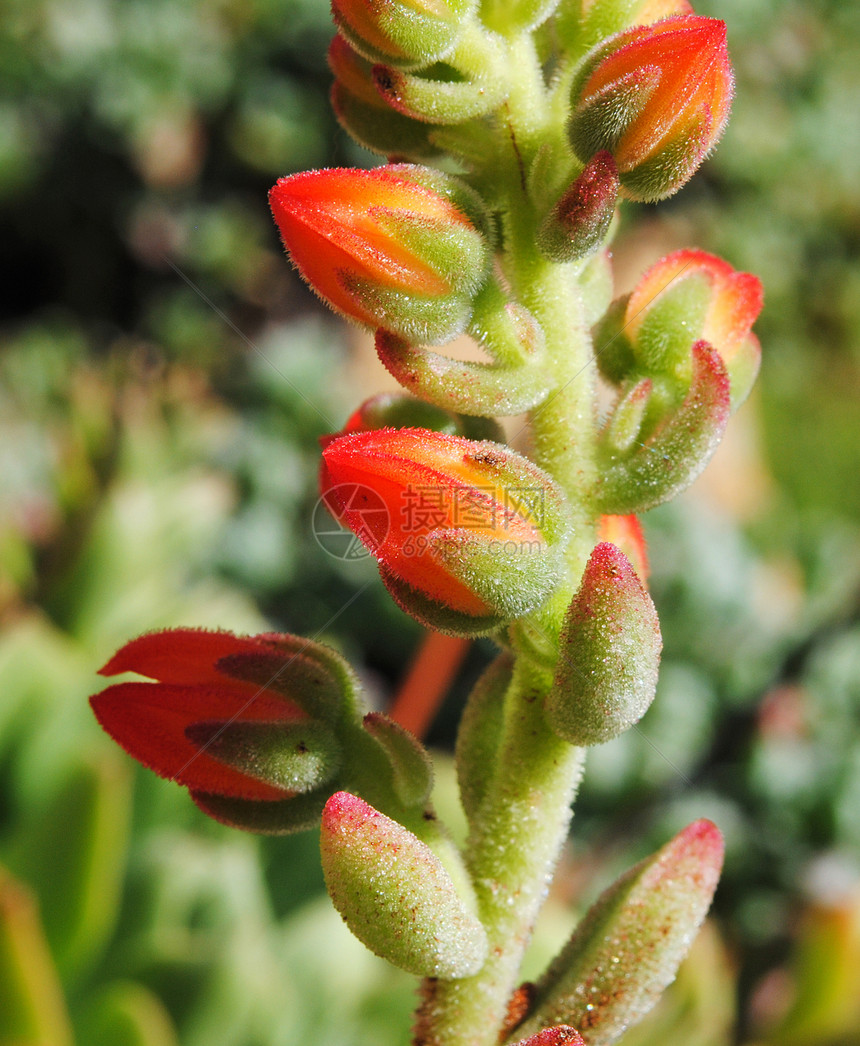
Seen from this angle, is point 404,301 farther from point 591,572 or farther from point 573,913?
point 573,913

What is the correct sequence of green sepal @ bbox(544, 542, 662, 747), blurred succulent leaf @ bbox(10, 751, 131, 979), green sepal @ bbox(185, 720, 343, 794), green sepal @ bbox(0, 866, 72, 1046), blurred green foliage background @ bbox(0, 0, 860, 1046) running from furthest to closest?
blurred green foliage background @ bbox(0, 0, 860, 1046) < blurred succulent leaf @ bbox(10, 751, 131, 979) < green sepal @ bbox(0, 866, 72, 1046) < green sepal @ bbox(185, 720, 343, 794) < green sepal @ bbox(544, 542, 662, 747)

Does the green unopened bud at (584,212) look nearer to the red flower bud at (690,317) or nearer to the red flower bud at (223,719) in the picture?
the red flower bud at (690,317)

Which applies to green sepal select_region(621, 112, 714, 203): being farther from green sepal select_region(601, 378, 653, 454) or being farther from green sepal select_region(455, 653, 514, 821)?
green sepal select_region(455, 653, 514, 821)

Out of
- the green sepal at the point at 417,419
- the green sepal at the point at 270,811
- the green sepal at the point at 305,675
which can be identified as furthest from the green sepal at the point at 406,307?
the green sepal at the point at 270,811

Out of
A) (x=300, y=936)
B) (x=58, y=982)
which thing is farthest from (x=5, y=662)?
(x=300, y=936)

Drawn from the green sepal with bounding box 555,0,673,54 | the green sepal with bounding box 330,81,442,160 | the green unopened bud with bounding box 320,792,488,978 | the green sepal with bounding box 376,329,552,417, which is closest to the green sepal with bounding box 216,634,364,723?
the green unopened bud with bounding box 320,792,488,978

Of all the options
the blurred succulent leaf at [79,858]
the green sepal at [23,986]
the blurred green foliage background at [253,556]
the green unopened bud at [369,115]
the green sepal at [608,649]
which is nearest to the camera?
the green sepal at [608,649]
